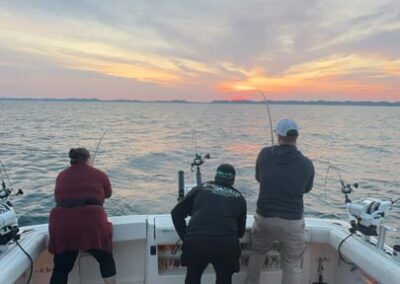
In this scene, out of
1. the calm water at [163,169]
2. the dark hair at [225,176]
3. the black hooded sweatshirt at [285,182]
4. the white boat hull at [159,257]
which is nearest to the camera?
the dark hair at [225,176]

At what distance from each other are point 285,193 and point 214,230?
65 cm

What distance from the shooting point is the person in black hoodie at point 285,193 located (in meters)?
3.24

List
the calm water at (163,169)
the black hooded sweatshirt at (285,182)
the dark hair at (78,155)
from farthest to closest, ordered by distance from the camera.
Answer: the calm water at (163,169)
the dark hair at (78,155)
the black hooded sweatshirt at (285,182)

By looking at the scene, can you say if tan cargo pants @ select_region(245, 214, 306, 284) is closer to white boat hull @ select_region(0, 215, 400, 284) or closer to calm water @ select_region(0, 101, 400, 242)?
white boat hull @ select_region(0, 215, 400, 284)

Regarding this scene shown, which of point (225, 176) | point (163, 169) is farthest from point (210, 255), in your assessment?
point (163, 169)

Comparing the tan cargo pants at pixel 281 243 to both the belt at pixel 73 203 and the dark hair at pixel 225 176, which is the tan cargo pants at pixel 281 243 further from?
the belt at pixel 73 203

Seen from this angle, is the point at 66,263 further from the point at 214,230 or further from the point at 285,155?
the point at 285,155

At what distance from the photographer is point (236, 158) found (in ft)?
48.5

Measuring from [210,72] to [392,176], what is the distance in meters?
10.5

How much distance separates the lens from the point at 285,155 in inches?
128

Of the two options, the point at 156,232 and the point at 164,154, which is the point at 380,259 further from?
the point at 164,154

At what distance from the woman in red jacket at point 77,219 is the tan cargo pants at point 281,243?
1167 millimetres

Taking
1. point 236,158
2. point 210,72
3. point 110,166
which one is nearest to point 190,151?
point 236,158

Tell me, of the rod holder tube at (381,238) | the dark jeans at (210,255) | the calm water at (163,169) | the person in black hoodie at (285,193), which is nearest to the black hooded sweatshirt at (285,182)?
the person in black hoodie at (285,193)
